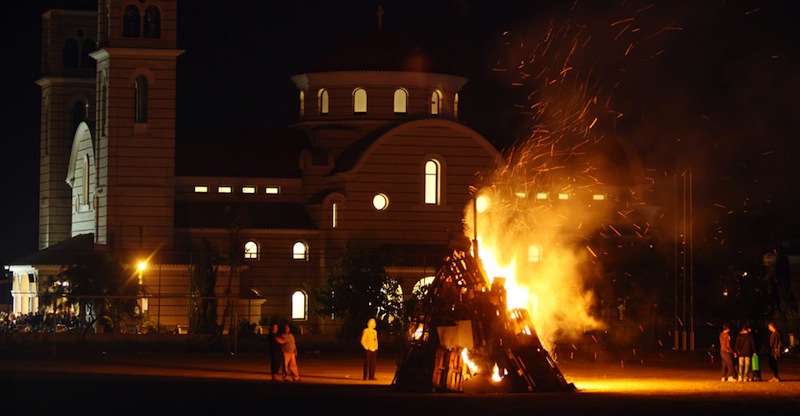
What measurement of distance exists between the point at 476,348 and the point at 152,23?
148 ft

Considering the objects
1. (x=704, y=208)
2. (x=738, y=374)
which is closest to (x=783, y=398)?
(x=738, y=374)

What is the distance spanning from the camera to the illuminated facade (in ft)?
255

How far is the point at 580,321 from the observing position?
198 feet

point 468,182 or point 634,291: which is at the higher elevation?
point 468,182

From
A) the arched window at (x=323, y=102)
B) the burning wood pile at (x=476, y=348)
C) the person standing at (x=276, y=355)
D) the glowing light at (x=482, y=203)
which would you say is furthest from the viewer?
the arched window at (x=323, y=102)

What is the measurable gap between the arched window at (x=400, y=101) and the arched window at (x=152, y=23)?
12.6 metres

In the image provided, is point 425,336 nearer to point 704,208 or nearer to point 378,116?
point 704,208

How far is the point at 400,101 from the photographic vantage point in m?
84.0

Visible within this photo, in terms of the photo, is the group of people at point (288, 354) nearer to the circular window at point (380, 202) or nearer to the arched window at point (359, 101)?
the circular window at point (380, 202)

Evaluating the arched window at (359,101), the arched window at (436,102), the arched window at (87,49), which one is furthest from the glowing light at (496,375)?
the arched window at (87,49)

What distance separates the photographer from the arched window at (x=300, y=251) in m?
81.8

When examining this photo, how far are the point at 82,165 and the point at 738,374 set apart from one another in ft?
158

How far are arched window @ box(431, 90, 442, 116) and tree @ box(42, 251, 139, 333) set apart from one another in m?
17.9

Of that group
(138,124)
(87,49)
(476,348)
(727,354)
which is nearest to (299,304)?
(138,124)
